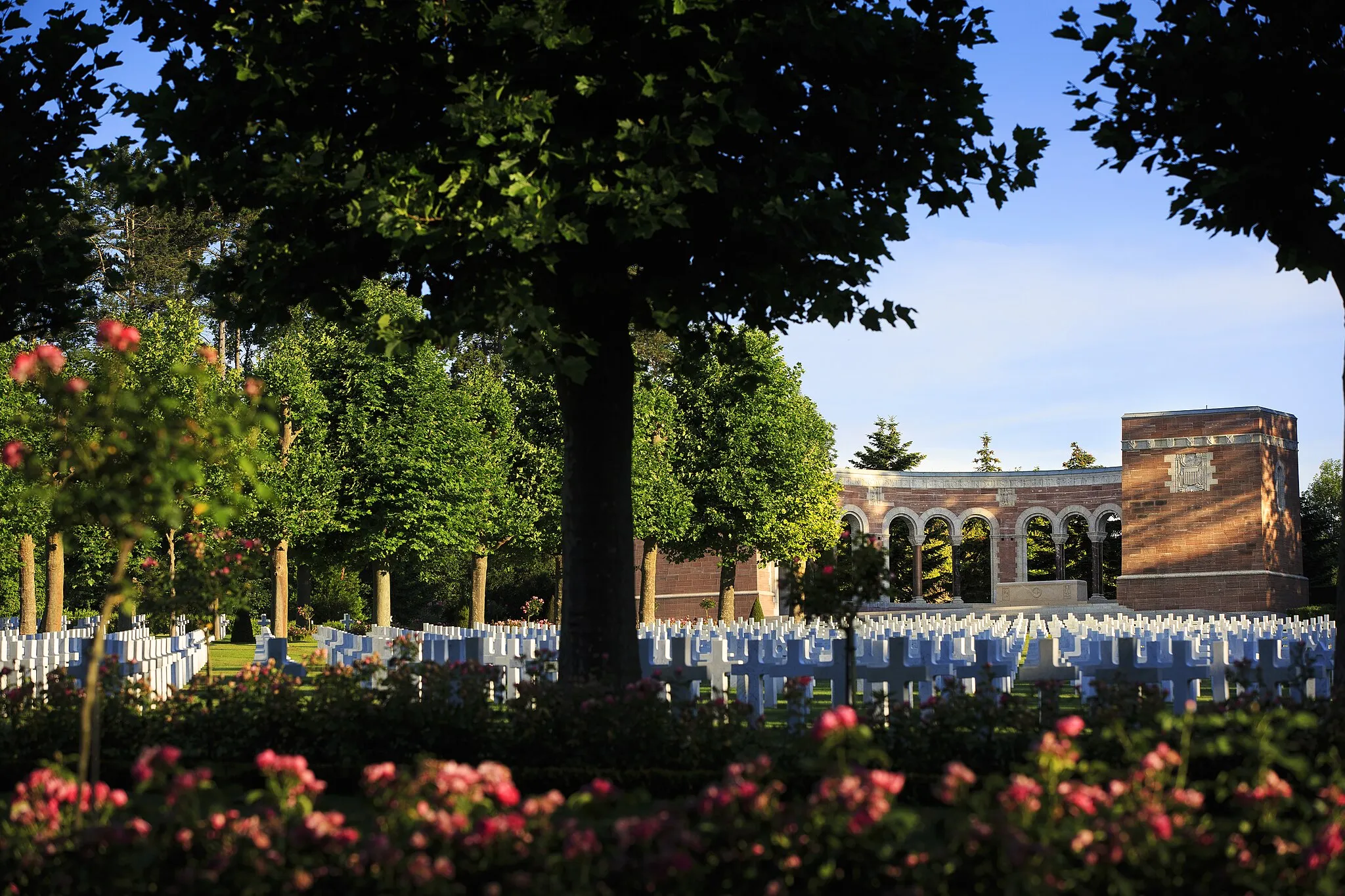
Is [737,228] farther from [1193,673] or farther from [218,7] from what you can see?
[1193,673]

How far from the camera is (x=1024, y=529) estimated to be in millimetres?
55219

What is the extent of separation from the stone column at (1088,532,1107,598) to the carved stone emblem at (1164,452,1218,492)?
361 inches

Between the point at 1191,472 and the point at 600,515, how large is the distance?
116 feet

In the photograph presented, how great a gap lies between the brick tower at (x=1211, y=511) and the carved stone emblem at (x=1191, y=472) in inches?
0.8

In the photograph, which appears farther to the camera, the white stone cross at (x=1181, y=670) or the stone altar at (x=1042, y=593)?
the stone altar at (x=1042, y=593)

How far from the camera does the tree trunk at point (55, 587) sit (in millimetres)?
31173

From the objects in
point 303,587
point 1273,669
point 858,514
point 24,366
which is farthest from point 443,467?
point 24,366

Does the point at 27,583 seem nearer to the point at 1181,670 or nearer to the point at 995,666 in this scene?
the point at 995,666

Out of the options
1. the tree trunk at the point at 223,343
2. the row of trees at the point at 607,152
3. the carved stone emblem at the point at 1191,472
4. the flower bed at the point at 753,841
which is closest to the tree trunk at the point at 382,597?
the tree trunk at the point at 223,343

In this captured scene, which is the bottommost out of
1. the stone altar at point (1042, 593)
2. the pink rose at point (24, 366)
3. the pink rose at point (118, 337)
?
the stone altar at point (1042, 593)

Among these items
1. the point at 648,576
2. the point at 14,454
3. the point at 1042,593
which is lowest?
the point at 1042,593

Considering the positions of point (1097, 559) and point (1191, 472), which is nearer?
point (1191, 472)

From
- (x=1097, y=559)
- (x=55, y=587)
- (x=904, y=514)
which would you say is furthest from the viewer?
(x=904, y=514)

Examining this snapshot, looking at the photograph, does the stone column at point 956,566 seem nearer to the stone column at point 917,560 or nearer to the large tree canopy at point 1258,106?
the stone column at point 917,560
